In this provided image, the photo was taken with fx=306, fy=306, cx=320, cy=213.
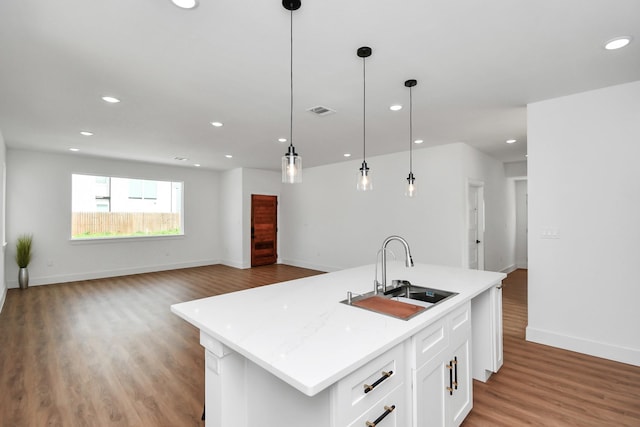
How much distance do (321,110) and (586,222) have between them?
299 cm

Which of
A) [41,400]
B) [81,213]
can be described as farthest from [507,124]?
[81,213]

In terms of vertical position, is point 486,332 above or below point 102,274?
above

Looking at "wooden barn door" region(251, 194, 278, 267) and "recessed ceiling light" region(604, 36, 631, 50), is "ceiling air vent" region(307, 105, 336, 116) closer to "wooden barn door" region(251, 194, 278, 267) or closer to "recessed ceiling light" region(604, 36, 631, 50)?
"recessed ceiling light" region(604, 36, 631, 50)

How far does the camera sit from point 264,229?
8336mm

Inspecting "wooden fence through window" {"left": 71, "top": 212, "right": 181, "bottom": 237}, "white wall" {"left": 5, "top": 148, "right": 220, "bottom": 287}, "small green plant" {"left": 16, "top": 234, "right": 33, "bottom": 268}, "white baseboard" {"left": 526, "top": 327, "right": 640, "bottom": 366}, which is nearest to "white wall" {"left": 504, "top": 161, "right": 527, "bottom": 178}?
"white baseboard" {"left": 526, "top": 327, "right": 640, "bottom": 366}

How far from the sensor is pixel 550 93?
122 inches

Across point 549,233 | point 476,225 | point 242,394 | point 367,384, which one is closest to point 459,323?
point 367,384

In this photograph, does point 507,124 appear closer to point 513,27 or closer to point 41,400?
point 513,27

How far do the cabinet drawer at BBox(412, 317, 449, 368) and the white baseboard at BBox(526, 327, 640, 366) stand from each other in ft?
7.47

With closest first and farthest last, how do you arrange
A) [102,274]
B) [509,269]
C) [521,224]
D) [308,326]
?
[308,326] → [102,274] → [509,269] → [521,224]

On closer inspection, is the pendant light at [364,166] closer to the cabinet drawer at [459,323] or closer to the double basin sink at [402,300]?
the double basin sink at [402,300]

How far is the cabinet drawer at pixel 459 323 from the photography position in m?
1.90

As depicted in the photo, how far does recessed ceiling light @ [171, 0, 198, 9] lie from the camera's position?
5.59ft

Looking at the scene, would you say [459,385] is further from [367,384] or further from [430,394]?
[367,384]
